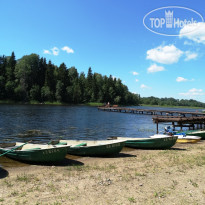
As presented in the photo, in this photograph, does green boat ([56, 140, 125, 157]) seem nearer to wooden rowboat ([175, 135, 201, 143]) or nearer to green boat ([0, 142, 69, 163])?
green boat ([0, 142, 69, 163])

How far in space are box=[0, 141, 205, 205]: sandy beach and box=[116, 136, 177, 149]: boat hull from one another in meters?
3.54

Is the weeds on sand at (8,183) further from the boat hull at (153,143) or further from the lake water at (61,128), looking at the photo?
the lake water at (61,128)

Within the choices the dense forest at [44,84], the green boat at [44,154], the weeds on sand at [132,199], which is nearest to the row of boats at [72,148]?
the green boat at [44,154]

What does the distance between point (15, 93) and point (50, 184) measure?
10038 centimetres

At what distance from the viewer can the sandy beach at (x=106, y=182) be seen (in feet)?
22.8

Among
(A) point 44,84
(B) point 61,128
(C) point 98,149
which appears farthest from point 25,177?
(A) point 44,84

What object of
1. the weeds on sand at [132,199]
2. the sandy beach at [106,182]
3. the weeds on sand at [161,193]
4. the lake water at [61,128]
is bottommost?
the lake water at [61,128]

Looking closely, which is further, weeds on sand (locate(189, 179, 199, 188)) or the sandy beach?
weeds on sand (locate(189, 179, 199, 188))

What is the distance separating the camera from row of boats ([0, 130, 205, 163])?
11.5 m

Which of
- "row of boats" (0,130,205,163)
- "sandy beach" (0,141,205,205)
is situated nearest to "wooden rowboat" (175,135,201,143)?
"row of boats" (0,130,205,163)

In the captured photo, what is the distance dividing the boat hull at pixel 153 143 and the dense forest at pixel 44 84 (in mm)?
93475

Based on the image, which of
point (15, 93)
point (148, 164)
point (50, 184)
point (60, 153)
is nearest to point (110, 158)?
point (148, 164)

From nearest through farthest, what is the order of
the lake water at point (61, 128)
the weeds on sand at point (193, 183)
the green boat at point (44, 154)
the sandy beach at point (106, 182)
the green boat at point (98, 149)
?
the sandy beach at point (106, 182) → the weeds on sand at point (193, 183) → the green boat at point (44, 154) → the green boat at point (98, 149) → the lake water at point (61, 128)

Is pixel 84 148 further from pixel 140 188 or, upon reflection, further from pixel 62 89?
pixel 62 89
